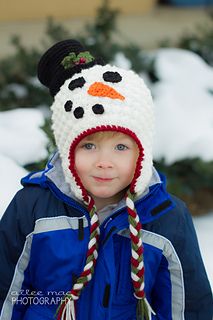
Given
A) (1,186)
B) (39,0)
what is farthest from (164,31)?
(1,186)

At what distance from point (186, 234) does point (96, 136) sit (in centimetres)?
48

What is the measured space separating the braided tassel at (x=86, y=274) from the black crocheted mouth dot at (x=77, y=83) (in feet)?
1.26

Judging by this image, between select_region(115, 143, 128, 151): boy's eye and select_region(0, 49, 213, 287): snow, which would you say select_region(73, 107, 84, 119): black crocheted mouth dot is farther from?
select_region(0, 49, 213, 287): snow

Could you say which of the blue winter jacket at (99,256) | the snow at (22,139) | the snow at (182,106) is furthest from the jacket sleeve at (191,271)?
the snow at (182,106)

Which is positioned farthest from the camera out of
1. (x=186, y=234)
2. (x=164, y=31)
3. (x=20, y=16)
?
(x=164, y=31)

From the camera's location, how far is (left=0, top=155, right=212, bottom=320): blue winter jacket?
2.09m

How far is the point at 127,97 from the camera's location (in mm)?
1962

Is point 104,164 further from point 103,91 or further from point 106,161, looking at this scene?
Answer: point 103,91

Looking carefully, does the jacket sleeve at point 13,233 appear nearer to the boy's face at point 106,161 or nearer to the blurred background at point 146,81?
the boy's face at point 106,161

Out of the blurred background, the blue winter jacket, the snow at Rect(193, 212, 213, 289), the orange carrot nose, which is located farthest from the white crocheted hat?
the snow at Rect(193, 212, 213, 289)

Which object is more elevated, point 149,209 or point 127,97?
point 127,97

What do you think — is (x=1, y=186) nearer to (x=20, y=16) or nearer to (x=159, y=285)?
(x=159, y=285)

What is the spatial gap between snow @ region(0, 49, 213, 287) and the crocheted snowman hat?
0.77m

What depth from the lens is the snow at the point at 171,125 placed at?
3383 mm
